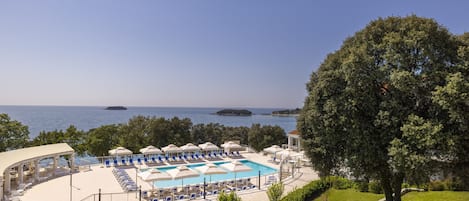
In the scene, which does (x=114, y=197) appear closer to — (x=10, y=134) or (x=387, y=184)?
(x=387, y=184)

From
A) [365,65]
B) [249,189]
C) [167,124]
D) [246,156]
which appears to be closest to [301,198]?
[249,189]

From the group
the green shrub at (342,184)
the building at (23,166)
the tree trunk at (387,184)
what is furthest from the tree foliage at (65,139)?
the tree trunk at (387,184)

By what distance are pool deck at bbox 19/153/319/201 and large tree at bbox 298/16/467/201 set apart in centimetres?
772

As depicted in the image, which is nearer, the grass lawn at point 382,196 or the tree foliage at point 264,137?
the grass lawn at point 382,196

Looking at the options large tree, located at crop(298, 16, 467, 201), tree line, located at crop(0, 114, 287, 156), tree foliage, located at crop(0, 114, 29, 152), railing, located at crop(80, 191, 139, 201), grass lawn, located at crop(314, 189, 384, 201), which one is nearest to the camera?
large tree, located at crop(298, 16, 467, 201)

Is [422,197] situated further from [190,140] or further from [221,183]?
[190,140]

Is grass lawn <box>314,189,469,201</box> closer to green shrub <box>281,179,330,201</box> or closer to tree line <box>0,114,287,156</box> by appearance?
green shrub <box>281,179,330,201</box>

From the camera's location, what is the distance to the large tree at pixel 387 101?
30.8 feet

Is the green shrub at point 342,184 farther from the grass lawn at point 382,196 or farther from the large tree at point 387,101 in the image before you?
the large tree at point 387,101

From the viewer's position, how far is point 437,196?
14.3 metres

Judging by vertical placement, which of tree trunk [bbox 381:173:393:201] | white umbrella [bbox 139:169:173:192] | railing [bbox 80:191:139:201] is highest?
tree trunk [bbox 381:173:393:201]

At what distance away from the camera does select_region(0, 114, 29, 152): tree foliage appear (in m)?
25.7

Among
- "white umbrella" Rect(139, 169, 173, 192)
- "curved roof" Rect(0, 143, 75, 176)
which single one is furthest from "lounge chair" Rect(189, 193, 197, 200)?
"curved roof" Rect(0, 143, 75, 176)

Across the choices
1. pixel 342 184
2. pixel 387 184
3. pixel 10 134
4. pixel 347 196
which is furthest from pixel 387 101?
pixel 10 134
